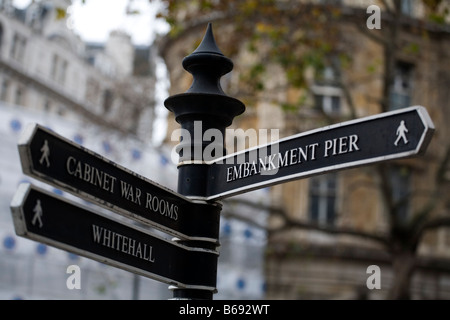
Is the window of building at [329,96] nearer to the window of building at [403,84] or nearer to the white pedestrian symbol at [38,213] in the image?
the window of building at [403,84]

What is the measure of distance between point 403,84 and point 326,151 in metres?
19.2

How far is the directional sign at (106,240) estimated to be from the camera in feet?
9.57

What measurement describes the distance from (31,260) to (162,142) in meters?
4.67

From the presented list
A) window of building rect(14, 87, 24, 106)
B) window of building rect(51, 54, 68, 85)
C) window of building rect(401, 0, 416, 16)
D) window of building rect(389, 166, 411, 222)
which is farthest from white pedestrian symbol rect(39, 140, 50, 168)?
window of building rect(51, 54, 68, 85)

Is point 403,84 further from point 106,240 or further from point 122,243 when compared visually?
point 106,240

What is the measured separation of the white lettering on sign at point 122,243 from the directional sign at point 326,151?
A: 0.56 metres

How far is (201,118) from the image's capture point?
414 centimetres

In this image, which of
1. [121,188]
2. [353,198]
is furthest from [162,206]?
[353,198]

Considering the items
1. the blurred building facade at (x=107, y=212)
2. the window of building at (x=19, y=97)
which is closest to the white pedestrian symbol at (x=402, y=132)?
the blurred building facade at (x=107, y=212)

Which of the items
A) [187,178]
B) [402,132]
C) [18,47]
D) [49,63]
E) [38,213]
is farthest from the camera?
[49,63]

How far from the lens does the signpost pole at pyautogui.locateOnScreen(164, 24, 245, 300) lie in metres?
4.09

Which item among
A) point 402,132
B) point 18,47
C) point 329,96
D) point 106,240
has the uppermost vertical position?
point 18,47

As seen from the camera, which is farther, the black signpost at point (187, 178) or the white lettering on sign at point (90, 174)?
the white lettering on sign at point (90, 174)
